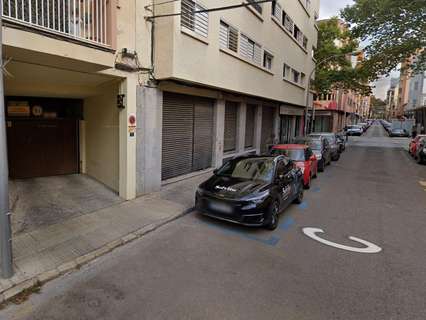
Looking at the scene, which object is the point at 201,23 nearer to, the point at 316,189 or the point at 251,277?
the point at 316,189

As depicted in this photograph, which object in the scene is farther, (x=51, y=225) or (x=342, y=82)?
(x=342, y=82)

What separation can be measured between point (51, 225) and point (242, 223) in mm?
3823

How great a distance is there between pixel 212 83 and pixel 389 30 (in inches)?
629

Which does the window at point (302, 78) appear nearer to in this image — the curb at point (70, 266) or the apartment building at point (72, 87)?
the apartment building at point (72, 87)

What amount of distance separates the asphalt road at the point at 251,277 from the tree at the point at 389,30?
1540 centimetres

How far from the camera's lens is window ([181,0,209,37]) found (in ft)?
25.6

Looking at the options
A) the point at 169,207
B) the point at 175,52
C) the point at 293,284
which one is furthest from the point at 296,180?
the point at 175,52

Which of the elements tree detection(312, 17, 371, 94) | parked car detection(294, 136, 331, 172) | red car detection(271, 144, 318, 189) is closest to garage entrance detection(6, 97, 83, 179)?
red car detection(271, 144, 318, 189)

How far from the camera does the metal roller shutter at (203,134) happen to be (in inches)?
402

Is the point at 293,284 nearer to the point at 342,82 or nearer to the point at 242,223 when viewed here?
the point at 242,223

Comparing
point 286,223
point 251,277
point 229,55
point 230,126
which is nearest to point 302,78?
point 230,126

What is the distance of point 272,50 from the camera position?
14.1m

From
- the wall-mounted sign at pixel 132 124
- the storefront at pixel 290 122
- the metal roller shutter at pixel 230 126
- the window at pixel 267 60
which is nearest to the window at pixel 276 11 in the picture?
the window at pixel 267 60

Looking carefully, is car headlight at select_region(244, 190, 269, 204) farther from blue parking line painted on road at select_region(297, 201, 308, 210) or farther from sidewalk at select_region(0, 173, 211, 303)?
blue parking line painted on road at select_region(297, 201, 308, 210)
